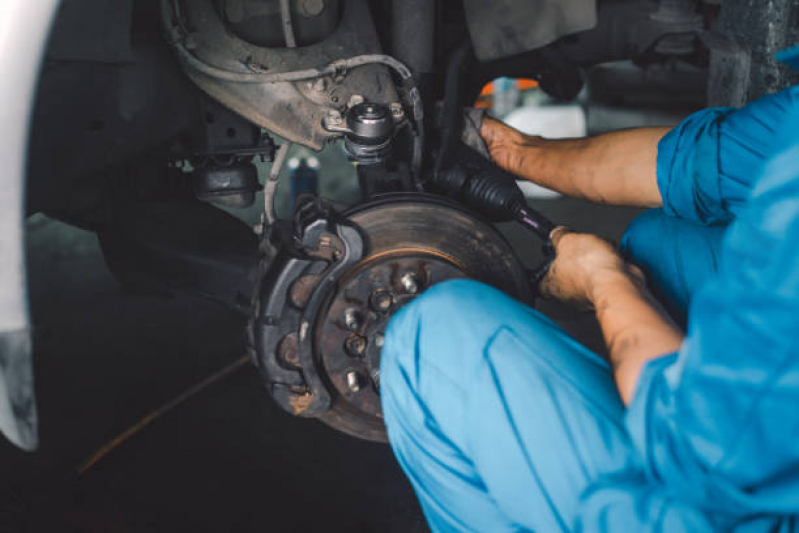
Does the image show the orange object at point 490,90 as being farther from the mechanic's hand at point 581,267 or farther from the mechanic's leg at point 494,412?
the mechanic's leg at point 494,412

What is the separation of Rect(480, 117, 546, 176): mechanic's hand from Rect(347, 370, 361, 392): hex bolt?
1.35 feet

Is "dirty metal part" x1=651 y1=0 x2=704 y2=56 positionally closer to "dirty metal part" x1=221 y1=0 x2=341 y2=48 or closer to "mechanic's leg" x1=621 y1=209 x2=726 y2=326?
"mechanic's leg" x1=621 y1=209 x2=726 y2=326

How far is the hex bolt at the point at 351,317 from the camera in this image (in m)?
0.84

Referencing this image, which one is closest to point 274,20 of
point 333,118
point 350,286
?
point 333,118

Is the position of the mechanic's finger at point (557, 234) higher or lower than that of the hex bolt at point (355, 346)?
higher

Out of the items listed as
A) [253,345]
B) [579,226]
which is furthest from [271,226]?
[579,226]

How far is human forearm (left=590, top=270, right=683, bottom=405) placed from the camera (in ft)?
1.75

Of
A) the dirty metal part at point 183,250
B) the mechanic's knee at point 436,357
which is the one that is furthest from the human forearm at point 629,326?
the dirty metal part at point 183,250

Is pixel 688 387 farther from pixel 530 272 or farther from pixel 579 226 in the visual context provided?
pixel 579 226

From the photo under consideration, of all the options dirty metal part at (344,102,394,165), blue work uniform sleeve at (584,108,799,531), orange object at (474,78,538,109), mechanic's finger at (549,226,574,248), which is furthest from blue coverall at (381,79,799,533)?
orange object at (474,78,538,109)

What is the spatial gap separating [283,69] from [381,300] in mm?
317

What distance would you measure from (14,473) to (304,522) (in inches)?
18.3

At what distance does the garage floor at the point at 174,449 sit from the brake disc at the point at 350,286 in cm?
A: 16

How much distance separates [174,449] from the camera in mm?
1052
